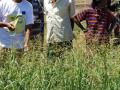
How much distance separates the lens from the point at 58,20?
318 inches

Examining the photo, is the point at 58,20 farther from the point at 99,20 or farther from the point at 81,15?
the point at 99,20

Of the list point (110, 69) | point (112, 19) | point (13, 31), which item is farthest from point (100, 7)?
point (110, 69)

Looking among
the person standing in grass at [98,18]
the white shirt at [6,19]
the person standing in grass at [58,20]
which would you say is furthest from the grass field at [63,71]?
the person standing in grass at [58,20]

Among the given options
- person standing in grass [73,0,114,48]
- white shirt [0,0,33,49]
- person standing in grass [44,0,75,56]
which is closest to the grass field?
white shirt [0,0,33,49]

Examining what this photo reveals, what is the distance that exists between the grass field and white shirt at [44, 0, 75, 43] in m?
1.60

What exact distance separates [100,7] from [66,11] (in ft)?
1.61

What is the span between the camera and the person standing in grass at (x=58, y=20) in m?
8.07

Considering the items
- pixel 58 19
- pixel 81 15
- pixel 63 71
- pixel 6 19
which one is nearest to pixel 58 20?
→ pixel 58 19

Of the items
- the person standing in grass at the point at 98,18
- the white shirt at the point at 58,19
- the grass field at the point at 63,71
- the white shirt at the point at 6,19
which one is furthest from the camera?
the white shirt at the point at 58,19

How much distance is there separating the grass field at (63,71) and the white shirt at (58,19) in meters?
1.60

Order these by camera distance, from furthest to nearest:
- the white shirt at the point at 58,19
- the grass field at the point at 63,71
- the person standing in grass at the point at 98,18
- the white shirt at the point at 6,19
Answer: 1. the white shirt at the point at 58,19
2. the person standing in grass at the point at 98,18
3. the white shirt at the point at 6,19
4. the grass field at the point at 63,71

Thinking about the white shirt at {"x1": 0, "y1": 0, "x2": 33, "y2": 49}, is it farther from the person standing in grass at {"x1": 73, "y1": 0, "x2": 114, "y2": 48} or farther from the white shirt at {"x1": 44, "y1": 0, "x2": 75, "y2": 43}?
the person standing in grass at {"x1": 73, "y1": 0, "x2": 114, "y2": 48}

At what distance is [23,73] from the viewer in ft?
20.4

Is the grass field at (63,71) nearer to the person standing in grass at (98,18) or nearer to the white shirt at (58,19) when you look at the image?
the person standing in grass at (98,18)
